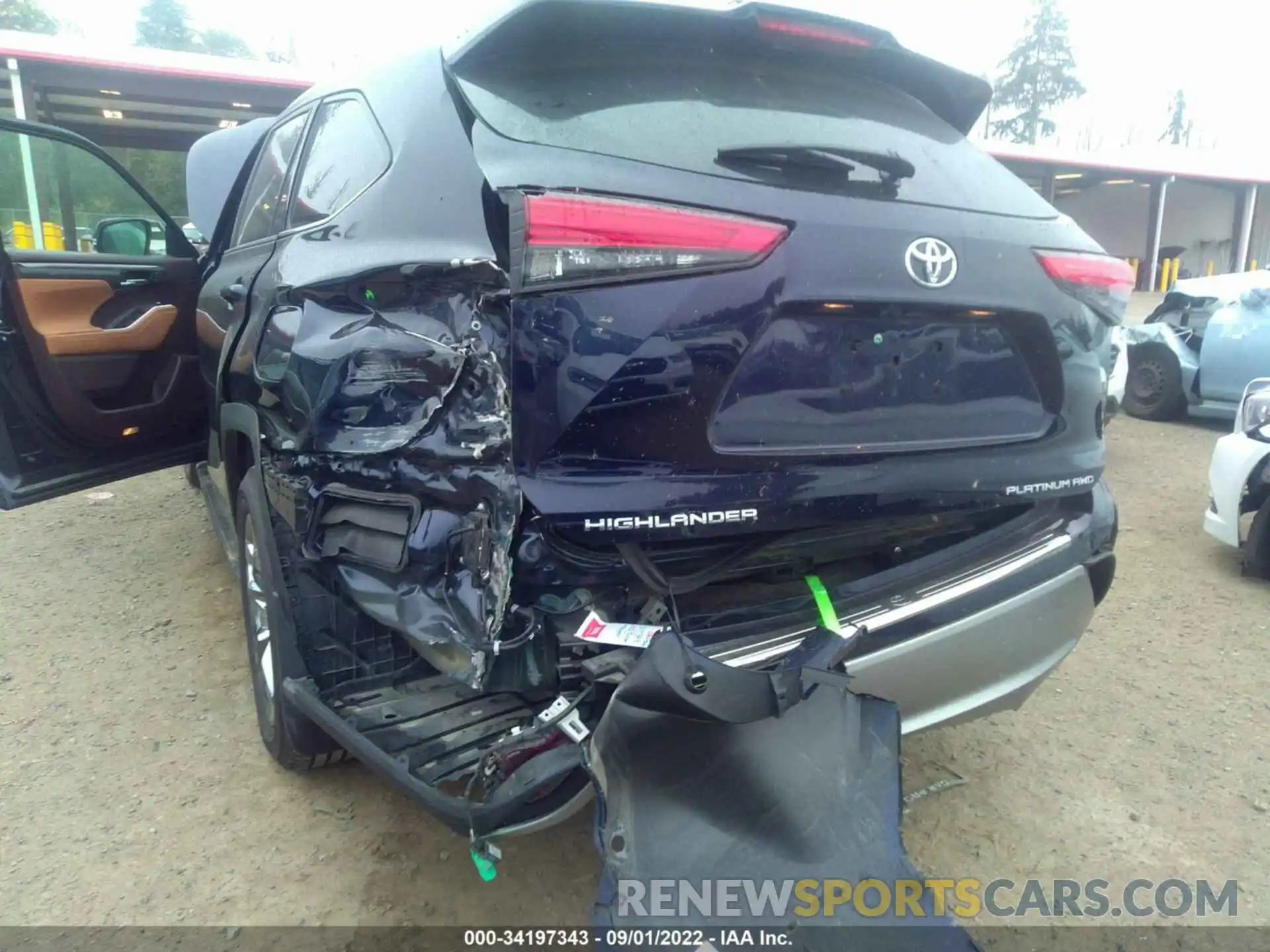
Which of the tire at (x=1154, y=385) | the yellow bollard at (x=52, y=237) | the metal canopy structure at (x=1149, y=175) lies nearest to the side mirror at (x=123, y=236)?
the yellow bollard at (x=52, y=237)

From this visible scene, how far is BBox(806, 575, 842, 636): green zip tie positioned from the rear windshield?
90 cm

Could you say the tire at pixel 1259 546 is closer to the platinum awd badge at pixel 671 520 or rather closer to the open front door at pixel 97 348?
the platinum awd badge at pixel 671 520

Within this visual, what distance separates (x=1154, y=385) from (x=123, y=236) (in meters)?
8.29

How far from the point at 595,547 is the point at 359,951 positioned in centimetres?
117

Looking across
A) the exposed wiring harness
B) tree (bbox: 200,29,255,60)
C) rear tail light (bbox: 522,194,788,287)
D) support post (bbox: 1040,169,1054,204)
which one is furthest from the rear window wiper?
tree (bbox: 200,29,255,60)

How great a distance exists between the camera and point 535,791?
5.77 ft

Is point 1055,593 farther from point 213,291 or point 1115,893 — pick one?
point 213,291

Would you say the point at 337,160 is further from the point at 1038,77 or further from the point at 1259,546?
the point at 1038,77

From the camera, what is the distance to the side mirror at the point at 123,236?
4.58 meters

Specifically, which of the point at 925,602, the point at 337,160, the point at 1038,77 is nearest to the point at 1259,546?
the point at 925,602

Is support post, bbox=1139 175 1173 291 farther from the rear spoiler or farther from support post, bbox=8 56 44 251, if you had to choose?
the rear spoiler

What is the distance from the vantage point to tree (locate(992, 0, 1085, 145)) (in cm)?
5356

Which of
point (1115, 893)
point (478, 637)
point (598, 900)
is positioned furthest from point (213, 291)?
point (1115, 893)

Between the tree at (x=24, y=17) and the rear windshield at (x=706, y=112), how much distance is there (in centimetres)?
5671
